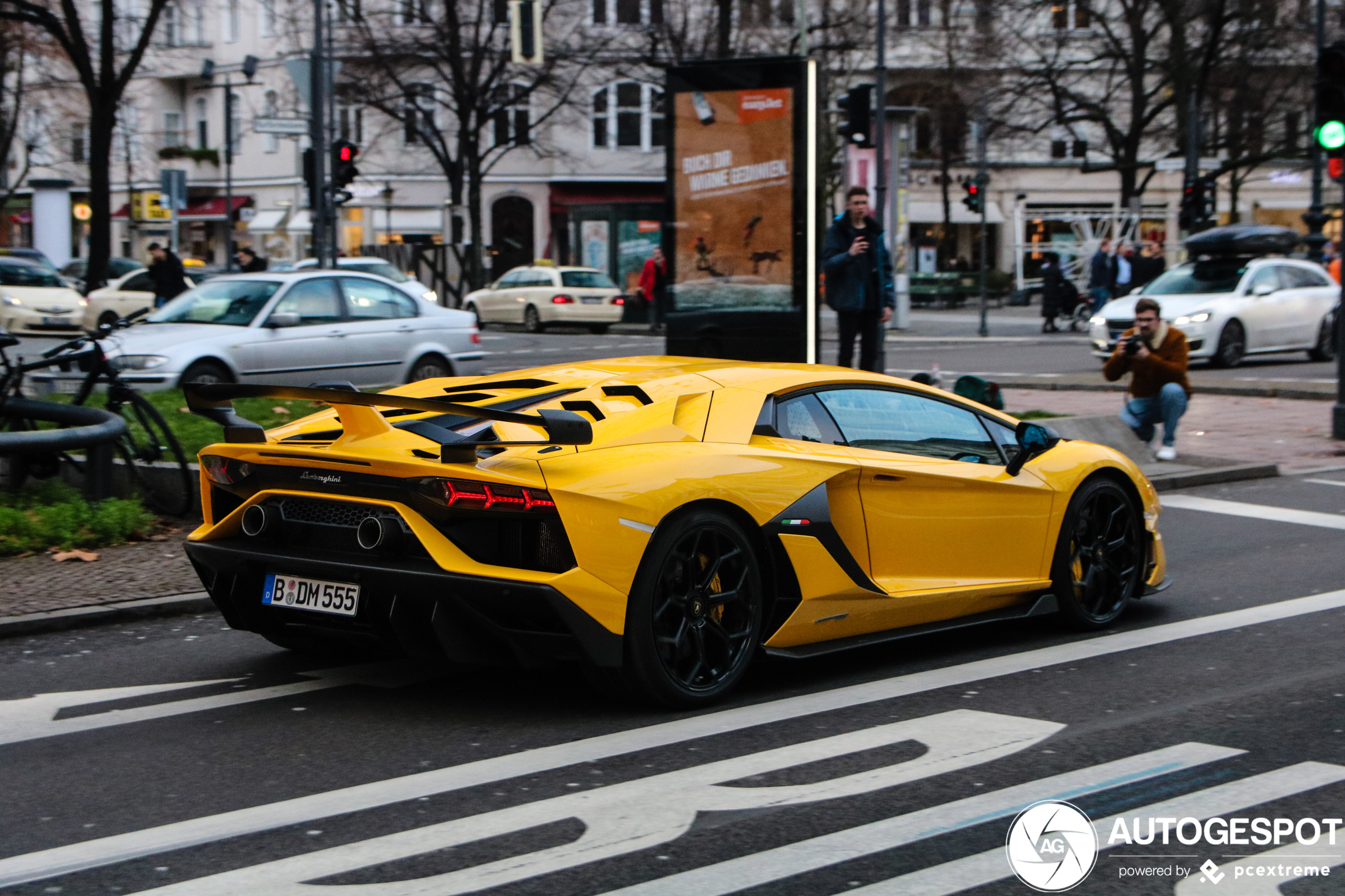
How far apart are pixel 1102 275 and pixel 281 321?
66.0ft

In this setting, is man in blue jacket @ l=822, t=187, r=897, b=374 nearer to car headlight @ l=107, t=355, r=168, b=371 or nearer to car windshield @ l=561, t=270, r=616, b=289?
car headlight @ l=107, t=355, r=168, b=371

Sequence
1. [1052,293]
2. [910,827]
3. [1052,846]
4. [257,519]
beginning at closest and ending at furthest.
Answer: [1052,846], [910,827], [257,519], [1052,293]

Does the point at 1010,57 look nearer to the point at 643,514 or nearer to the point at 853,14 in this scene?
the point at 853,14

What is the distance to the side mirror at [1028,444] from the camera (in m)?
6.96

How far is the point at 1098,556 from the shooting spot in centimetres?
739

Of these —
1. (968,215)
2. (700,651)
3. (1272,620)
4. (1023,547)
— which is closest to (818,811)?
(700,651)

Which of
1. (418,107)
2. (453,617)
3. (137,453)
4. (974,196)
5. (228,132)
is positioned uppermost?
(418,107)

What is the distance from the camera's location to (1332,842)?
14.2 ft

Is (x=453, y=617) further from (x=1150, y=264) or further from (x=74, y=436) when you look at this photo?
(x=1150, y=264)

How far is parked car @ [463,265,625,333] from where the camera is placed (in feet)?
119

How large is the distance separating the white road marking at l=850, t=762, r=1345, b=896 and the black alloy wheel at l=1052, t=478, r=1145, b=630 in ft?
7.05

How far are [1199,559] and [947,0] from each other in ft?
156

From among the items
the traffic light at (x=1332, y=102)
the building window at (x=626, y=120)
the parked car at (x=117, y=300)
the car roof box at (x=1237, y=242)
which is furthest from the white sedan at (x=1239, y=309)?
the building window at (x=626, y=120)

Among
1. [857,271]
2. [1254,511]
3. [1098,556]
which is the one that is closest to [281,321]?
[857,271]
